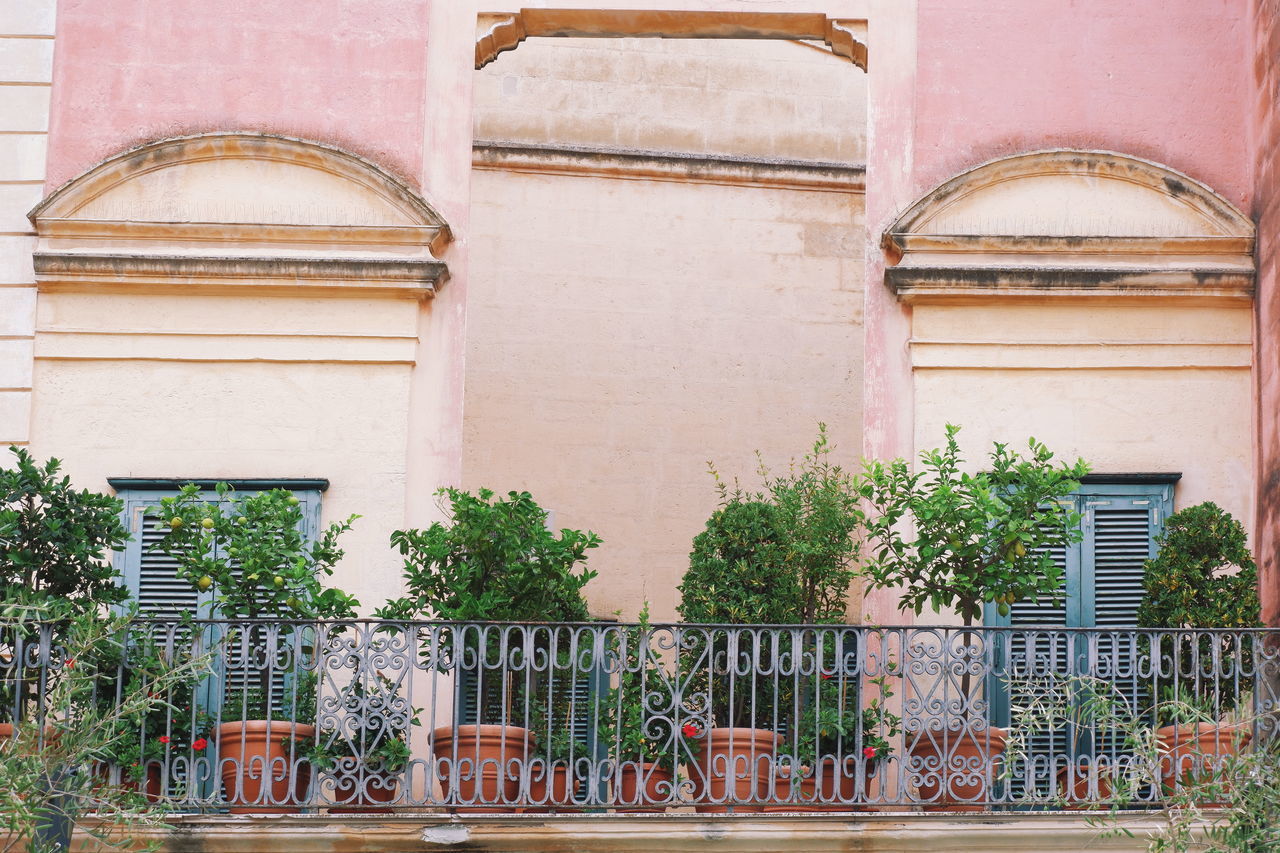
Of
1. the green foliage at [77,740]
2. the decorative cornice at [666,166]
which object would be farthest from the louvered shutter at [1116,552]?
the green foliage at [77,740]

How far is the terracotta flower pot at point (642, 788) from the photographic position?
10.3 m

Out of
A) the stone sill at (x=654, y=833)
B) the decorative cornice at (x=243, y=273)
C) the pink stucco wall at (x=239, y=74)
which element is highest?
the pink stucco wall at (x=239, y=74)

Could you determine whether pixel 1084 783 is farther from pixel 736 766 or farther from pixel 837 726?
pixel 736 766

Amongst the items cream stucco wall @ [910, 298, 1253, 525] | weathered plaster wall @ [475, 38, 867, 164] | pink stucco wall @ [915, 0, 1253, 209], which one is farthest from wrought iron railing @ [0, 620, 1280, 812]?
weathered plaster wall @ [475, 38, 867, 164]

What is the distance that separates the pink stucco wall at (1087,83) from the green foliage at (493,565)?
126 inches

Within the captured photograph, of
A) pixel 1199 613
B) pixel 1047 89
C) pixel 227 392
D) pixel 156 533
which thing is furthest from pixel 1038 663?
pixel 156 533

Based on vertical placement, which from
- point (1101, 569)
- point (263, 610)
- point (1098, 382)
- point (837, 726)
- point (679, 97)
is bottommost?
point (837, 726)

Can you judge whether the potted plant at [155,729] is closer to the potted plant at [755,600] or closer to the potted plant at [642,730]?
the potted plant at [642,730]

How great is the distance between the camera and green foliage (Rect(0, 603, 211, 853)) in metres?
9.12

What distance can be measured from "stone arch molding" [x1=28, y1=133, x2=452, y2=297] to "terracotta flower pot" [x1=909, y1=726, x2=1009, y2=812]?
3.69m

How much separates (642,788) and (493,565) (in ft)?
4.25

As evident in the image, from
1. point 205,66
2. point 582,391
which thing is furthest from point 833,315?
point 205,66

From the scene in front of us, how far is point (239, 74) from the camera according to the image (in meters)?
12.6

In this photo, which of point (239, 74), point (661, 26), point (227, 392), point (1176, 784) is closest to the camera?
point (1176, 784)
